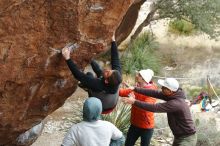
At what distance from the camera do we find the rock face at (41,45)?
6012 mm

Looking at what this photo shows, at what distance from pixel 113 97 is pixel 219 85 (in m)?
11.6


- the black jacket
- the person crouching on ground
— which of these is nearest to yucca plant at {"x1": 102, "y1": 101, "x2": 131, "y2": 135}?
the black jacket

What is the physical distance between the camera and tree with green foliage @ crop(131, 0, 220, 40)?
1783 centimetres

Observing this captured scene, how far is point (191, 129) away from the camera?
22.1 ft

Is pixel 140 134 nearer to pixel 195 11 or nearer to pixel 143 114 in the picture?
pixel 143 114

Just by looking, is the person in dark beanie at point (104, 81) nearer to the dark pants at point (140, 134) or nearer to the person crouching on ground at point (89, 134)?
the dark pants at point (140, 134)

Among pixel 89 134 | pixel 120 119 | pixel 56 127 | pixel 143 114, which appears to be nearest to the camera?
pixel 89 134

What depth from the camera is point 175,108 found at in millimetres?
6523

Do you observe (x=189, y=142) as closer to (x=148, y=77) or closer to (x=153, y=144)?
(x=148, y=77)

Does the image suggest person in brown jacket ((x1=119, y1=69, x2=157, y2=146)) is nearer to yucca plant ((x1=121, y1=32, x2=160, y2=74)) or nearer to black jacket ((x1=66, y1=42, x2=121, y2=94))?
black jacket ((x1=66, y1=42, x2=121, y2=94))

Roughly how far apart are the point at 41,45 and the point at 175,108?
187 centimetres

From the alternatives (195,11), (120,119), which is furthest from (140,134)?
(195,11)

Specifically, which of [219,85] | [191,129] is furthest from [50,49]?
[219,85]

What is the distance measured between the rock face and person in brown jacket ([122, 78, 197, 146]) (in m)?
0.94
